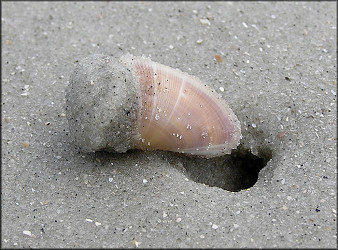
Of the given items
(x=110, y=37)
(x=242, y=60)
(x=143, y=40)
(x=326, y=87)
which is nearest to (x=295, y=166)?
(x=326, y=87)

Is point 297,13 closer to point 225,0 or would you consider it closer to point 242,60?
point 225,0

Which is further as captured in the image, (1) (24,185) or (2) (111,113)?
(1) (24,185)

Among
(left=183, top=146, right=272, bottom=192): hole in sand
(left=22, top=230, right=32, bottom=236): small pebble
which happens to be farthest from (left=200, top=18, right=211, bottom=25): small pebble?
(left=22, top=230, right=32, bottom=236): small pebble

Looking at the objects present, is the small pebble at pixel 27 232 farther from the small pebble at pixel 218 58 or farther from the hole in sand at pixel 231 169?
the small pebble at pixel 218 58

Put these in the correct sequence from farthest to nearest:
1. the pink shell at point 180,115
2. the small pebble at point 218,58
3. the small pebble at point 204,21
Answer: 1. the small pebble at point 204,21
2. the small pebble at point 218,58
3. the pink shell at point 180,115

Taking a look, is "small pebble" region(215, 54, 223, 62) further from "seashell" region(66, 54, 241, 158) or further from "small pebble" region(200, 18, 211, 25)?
"seashell" region(66, 54, 241, 158)

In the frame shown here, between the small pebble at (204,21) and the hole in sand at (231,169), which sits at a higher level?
the small pebble at (204,21)

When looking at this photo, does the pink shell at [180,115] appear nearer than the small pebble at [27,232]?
No

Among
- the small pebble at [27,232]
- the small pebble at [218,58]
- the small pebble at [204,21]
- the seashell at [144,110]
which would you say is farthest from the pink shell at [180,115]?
the small pebble at [204,21]
